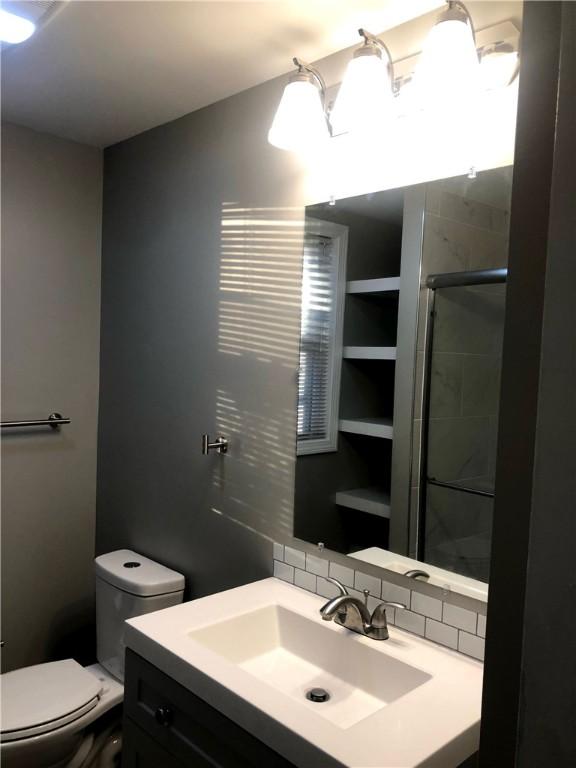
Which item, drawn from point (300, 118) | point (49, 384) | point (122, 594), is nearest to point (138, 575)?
point (122, 594)

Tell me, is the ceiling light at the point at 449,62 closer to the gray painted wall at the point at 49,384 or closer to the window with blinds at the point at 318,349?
the window with blinds at the point at 318,349

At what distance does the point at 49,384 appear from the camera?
8.18ft

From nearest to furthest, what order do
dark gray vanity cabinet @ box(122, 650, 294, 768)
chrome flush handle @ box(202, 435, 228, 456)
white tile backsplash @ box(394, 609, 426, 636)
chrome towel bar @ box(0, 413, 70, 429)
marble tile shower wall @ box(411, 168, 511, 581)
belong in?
1. dark gray vanity cabinet @ box(122, 650, 294, 768)
2. marble tile shower wall @ box(411, 168, 511, 581)
3. white tile backsplash @ box(394, 609, 426, 636)
4. chrome flush handle @ box(202, 435, 228, 456)
5. chrome towel bar @ box(0, 413, 70, 429)

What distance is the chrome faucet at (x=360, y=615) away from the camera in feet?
4.78

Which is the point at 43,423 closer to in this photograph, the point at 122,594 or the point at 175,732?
the point at 122,594

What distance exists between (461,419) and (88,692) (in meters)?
1.50

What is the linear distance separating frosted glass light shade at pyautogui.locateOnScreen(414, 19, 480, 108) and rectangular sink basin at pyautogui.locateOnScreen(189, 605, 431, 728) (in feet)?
4.25

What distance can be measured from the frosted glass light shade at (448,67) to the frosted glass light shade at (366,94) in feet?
0.32

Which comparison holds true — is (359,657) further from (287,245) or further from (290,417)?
(287,245)

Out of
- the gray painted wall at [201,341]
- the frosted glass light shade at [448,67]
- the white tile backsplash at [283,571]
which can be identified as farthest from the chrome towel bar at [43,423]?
the frosted glass light shade at [448,67]

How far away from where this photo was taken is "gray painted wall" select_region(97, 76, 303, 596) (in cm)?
186

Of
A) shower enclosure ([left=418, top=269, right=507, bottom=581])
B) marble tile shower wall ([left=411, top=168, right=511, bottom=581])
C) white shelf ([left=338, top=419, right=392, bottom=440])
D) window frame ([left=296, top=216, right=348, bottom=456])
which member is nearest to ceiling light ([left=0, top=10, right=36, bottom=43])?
window frame ([left=296, top=216, right=348, bottom=456])

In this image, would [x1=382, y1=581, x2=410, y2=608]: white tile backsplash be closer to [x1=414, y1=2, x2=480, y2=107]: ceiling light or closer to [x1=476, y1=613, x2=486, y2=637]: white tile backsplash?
[x1=476, y1=613, x2=486, y2=637]: white tile backsplash

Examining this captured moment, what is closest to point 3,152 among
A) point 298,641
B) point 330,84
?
point 330,84
